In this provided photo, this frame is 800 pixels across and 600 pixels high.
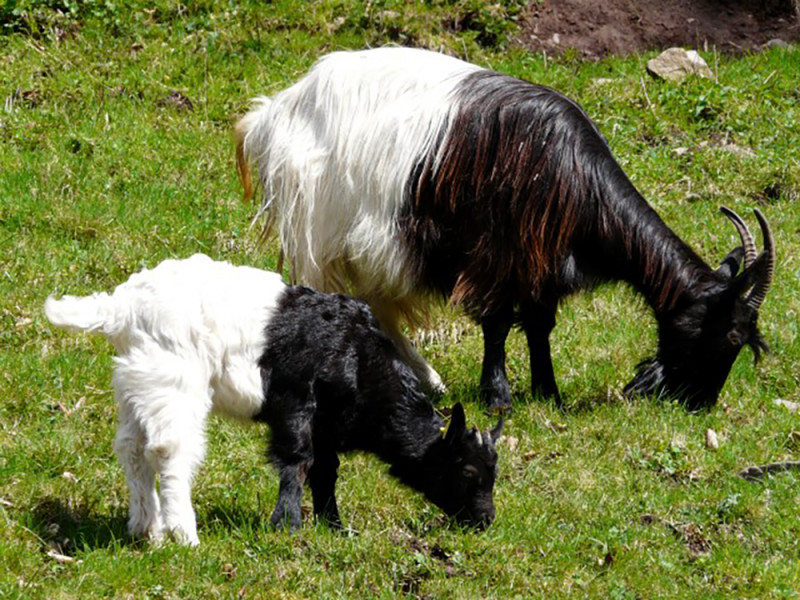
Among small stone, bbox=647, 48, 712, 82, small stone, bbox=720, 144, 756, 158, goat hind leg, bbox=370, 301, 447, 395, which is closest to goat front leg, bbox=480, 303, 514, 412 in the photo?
goat hind leg, bbox=370, 301, 447, 395

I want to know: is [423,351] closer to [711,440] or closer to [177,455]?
[711,440]

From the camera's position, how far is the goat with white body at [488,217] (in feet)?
23.8

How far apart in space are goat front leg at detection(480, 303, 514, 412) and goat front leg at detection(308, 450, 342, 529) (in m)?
1.89

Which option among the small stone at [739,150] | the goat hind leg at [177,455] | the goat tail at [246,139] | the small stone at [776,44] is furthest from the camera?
the small stone at [776,44]

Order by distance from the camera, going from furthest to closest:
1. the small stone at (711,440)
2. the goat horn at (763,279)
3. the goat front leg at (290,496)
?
the goat horn at (763,279) < the small stone at (711,440) < the goat front leg at (290,496)

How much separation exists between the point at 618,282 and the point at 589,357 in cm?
70

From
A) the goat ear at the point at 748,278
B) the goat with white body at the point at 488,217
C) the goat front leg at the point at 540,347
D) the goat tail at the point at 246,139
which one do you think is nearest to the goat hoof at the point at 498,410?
the goat with white body at the point at 488,217

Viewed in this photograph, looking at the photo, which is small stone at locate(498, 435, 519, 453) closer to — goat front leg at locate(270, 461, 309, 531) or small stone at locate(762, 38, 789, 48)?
goat front leg at locate(270, 461, 309, 531)

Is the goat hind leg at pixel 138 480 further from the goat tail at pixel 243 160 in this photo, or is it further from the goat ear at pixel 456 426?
the goat tail at pixel 243 160

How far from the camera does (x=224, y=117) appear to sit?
10.4m

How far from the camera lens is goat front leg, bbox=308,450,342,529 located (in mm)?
5660

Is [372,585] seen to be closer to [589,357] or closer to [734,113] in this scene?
[589,357]

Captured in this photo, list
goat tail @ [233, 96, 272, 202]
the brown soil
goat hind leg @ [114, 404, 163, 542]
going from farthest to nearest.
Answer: the brown soil < goat tail @ [233, 96, 272, 202] < goat hind leg @ [114, 404, 163, 542]

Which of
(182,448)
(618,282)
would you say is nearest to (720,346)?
(618,282)
